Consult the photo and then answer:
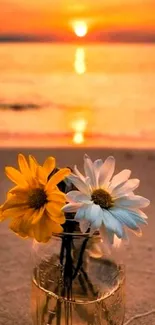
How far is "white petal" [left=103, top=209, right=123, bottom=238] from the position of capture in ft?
2.32

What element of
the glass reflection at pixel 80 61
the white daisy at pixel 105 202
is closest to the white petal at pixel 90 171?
the white daisy at pixel 105 202

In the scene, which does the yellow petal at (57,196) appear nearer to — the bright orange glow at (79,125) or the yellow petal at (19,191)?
the yellow petal at (19,191)

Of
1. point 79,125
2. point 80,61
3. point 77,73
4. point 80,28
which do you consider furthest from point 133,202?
point 80,28

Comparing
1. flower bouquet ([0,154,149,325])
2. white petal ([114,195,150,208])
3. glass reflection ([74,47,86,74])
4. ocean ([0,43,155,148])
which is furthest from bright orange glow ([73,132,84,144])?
white petal ([114,195,150,208])

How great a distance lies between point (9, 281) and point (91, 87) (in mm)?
1933

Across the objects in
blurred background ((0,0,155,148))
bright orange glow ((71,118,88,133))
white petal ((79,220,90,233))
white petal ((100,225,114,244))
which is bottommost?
white petal ((100,225,114,244))

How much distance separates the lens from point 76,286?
837mm

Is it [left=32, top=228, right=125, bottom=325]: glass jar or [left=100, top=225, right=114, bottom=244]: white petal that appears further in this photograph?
[left=32, top=228, right=125, bottom=325]: glass jar

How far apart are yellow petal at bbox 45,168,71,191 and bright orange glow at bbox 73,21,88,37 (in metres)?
3.61

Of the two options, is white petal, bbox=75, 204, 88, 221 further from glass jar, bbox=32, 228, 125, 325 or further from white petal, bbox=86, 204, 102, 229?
glass jar, bbox=32, 228, 125, 325

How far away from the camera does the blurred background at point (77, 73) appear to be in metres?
2.38

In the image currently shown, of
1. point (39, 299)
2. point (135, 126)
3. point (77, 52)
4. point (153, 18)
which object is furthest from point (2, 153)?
point (153, 18)

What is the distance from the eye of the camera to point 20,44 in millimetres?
4133

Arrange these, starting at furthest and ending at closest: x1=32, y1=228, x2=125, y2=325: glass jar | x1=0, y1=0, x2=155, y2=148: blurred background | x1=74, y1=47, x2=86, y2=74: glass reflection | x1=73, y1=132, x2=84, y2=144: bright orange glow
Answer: x1=74, y1=47, x2=86, y2=74: glass reflection → x1=0, y1=0, x2=155, y2=148: blurred background → x1=73, y1=132, x2=84, y2=144: bright orange glow → x1=32, y1=228, x2=125, y2=325: glass jar
